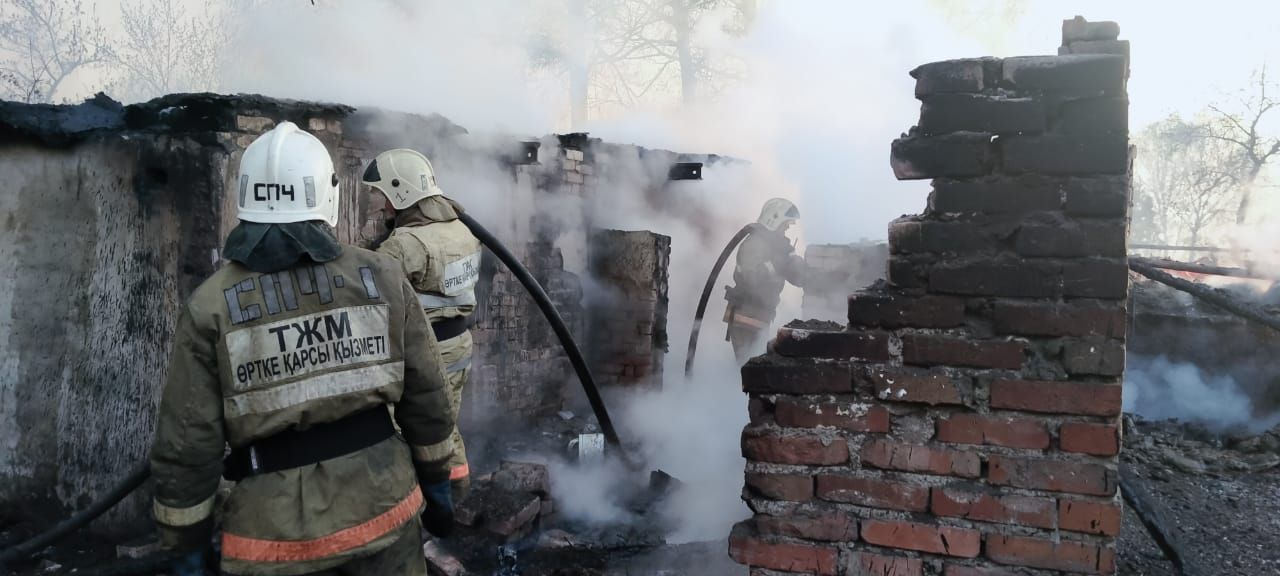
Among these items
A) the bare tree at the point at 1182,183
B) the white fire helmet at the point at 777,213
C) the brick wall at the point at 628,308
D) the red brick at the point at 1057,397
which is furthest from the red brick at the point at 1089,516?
the bare tree at the point at 1182,183

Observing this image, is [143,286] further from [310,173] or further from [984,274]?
[984,274]

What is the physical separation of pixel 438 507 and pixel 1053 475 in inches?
74.5

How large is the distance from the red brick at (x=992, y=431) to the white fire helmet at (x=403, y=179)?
301 cm

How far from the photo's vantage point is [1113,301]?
2.12m

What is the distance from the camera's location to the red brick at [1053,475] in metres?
2.10

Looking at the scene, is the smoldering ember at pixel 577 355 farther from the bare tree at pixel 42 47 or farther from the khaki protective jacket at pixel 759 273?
the bare tree at pixel 42 47

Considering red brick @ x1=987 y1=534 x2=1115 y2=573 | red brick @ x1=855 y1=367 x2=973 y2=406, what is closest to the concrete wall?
red brick @ x1=855 y1=367 x2=973 y2=406

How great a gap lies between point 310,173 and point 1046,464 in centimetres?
223

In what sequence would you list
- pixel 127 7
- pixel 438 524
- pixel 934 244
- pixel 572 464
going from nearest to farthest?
pixel 934 244, pixel 438 524, pixel 572 464, pixel 127 7

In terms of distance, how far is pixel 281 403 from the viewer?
217cm

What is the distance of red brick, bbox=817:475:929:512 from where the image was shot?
221cm

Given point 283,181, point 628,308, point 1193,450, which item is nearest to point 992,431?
point 283,181

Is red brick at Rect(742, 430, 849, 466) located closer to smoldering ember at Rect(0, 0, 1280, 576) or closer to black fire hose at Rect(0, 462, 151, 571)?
smoldering ember at Rect(0, 0, 1280, 576)

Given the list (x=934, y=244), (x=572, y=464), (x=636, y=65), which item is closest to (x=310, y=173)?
(x=934, y=244)
